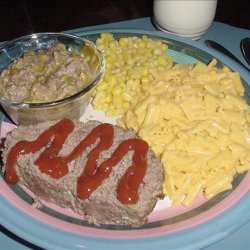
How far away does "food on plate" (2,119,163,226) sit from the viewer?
2504 millimetres

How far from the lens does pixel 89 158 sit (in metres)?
2.64

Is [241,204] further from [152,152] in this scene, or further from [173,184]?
[152,152]

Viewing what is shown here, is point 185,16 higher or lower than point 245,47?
higher

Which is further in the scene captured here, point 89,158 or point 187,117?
point 187,117

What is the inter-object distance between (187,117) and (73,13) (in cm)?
400

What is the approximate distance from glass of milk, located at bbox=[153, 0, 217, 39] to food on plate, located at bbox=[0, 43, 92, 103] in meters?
1.15

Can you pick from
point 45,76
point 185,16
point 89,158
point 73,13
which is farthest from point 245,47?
point 73,13

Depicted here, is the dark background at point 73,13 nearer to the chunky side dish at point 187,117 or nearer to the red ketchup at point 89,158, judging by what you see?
the chunky side dish at point 187,117

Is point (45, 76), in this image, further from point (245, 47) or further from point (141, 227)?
point (245, 47)

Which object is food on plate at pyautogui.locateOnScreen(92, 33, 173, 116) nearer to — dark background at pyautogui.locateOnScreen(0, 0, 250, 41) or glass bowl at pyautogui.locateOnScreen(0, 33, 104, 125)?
glass bowl at pyautogui.locateOnScreen(0, 33, 104, 125)

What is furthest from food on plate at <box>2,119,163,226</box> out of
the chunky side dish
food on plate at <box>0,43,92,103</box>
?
food on plate at <box>0,43,92,103</box>

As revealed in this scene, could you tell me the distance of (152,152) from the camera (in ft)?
9.14

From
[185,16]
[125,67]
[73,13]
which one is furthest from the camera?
[73,13]

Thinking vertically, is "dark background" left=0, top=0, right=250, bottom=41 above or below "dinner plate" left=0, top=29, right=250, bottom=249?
below
